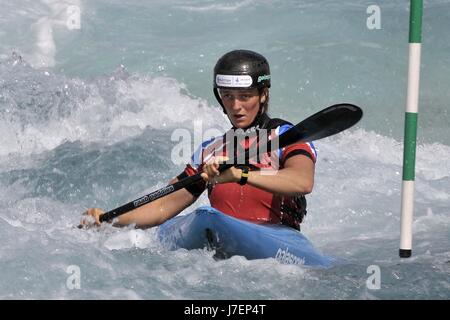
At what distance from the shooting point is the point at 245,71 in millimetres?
4406

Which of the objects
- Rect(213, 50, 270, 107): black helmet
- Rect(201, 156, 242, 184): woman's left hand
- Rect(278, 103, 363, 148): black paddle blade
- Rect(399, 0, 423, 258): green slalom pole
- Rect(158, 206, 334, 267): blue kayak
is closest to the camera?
Rect(201, 156, 242, 184): woman's left hand

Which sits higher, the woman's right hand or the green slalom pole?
the green slalom pole

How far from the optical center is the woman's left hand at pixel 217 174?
4.07 m

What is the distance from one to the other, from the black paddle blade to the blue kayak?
1.26ft

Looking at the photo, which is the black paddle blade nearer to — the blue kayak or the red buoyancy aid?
the red buoyancy aid

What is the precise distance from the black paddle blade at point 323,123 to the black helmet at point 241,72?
278 millimetres

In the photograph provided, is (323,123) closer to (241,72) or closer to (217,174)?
(241,72)

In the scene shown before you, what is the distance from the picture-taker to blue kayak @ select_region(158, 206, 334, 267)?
4.19m

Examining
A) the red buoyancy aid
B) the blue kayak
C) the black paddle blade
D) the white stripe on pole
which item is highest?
the white stripe on pole

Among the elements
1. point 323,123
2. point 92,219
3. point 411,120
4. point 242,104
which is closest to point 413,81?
point 411,120

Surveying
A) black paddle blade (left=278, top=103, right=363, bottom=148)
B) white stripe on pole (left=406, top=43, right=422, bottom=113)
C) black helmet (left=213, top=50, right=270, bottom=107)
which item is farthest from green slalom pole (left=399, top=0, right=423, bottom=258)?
black helmet (left=213, top=50, right=270, bottom=107)

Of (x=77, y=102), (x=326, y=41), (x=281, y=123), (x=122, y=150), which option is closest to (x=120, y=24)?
(x=326, y=41)

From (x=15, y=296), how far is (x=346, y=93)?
6088mm

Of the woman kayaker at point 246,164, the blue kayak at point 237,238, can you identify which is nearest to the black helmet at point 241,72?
the woman kayaker at point 246,164
